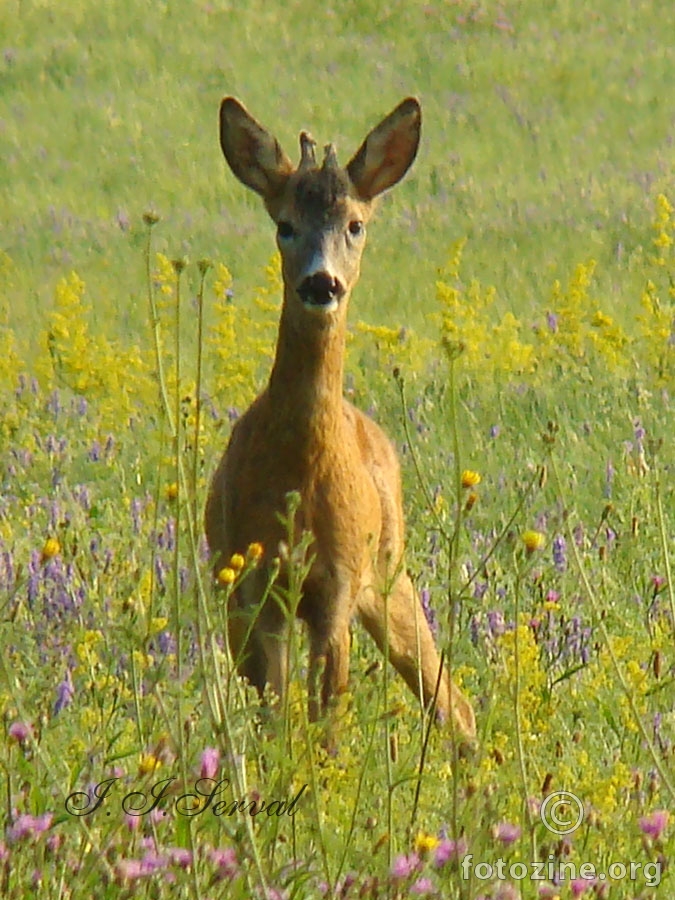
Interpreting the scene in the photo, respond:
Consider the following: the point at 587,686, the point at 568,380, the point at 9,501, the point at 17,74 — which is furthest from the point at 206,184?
the point at 587,686

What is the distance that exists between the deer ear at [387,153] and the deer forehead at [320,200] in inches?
3.1

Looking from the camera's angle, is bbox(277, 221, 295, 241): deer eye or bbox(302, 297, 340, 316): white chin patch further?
bbox(277, 221, 295, 241): deer eye

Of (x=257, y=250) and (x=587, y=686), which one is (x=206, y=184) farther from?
(x=587, y=686)

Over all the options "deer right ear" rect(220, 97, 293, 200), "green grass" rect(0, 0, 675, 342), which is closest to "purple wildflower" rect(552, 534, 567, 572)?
"deer right ear" rect(220, 97, 293, 200)

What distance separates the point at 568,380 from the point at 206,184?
434 inches

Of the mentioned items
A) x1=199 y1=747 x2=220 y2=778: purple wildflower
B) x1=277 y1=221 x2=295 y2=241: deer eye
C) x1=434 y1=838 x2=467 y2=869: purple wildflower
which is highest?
x1=277 y1=221 x2=295 y2=241: deer eye

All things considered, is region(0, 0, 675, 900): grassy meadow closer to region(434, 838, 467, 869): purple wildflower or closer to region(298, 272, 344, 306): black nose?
region(434, 838, 467, 869): purple wildflower

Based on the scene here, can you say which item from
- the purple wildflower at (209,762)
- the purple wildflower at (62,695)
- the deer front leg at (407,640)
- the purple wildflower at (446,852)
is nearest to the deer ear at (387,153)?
the deer front leg at (407,640)

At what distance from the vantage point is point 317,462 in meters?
5.47

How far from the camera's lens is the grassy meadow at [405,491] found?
10.0ft

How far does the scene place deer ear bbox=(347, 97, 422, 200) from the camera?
19.9 feet

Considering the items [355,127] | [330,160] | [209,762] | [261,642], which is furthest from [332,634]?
[355,127]

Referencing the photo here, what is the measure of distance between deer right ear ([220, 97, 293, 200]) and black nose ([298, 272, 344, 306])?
29.2 inches

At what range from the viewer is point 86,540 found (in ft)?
18.1
